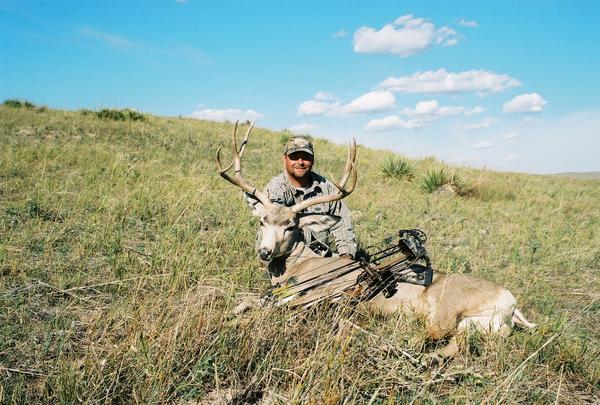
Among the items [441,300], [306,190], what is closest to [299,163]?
[306,190]

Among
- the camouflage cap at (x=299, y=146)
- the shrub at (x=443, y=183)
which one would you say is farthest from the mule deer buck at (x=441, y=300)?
the shrub at (x=443, y=183)

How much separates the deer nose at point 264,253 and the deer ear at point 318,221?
61 centimetres

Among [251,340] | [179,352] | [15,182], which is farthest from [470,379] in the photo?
[15,182]

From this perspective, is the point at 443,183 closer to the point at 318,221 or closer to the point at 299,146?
the point at 299,146

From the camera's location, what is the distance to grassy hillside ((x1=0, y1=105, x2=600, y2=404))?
251 cm

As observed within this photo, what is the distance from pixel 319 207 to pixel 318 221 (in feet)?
3.29

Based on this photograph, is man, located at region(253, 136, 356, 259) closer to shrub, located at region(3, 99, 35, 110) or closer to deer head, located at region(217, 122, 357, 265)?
deer head, located at region(217, 122, 357, 265)

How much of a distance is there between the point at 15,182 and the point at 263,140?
1067 cm

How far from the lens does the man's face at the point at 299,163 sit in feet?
18.8

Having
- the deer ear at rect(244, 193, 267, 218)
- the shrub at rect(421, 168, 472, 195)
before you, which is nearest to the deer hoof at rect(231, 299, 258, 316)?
Answer: the deer ear at rect(244, 193, 267, 218)

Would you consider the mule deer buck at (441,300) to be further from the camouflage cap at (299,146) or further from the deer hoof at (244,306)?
the camouflage cap at (299,146)

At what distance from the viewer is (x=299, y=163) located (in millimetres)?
5719

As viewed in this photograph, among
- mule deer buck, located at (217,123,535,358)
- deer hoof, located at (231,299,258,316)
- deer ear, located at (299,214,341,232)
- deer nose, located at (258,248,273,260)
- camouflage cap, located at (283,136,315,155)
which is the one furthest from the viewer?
camouflage cap, located at (283,136,315,155)

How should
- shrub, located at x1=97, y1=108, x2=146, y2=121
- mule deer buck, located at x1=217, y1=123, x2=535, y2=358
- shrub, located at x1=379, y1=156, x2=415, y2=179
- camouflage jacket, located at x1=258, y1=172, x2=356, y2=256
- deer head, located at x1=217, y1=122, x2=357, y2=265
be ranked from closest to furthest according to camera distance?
mule deer buck, located at x1=217, y1=123, x2=535, y2=358 → deer head, located at x1=217, y1=122, x2=357, y2=265 → camouflage jacket, located at x1=258, y1=172, x2=356, y2=256 → shrub, located at x1=379, y1=156, x2=415, y2=179 → shrub, located at x1=97, y1=108, x2=146, y2=121
